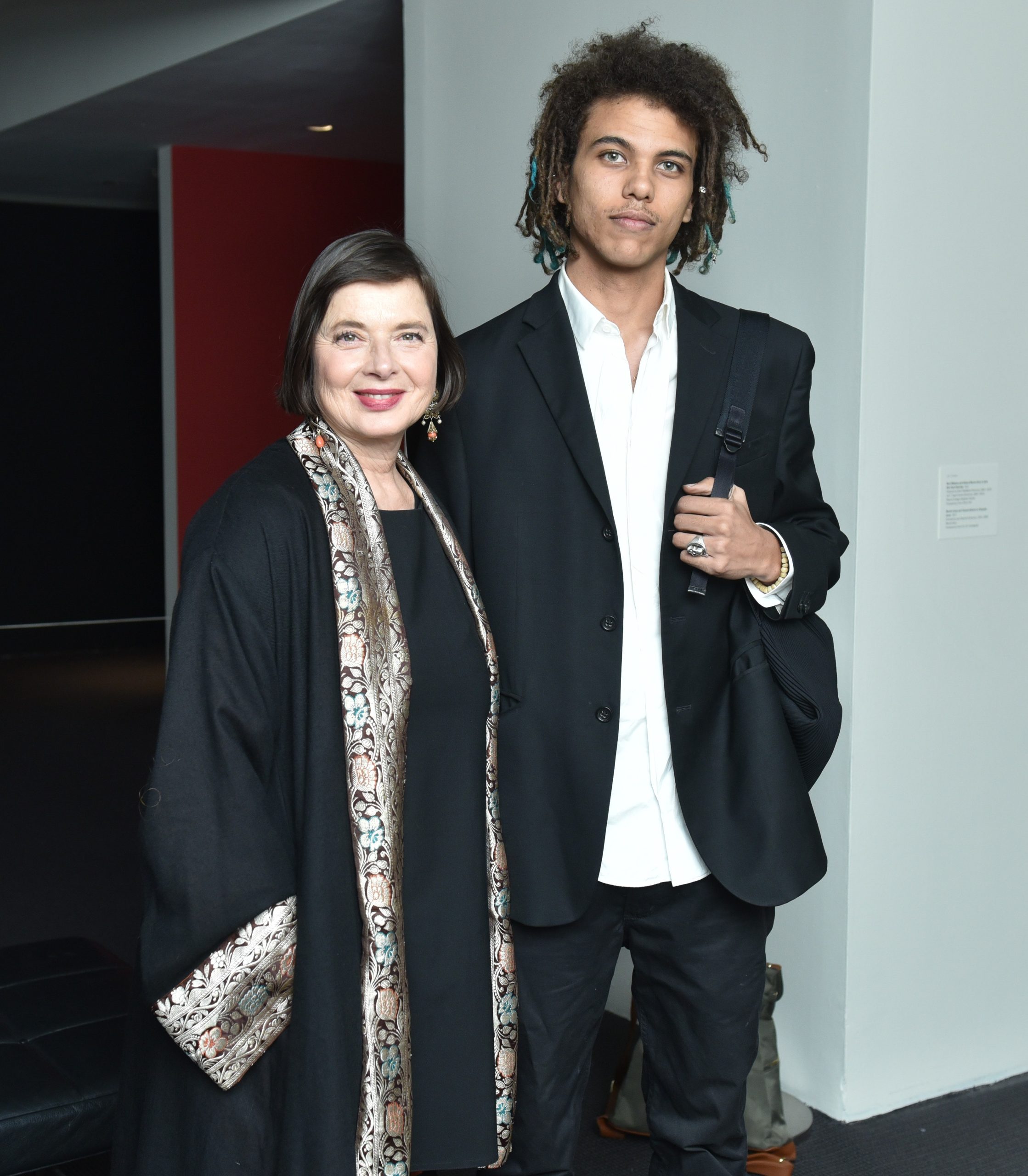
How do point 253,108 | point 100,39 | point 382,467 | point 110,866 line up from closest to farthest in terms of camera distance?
1. point 382,467
2. point 110,866
3. point 100,39
4. point 253,108

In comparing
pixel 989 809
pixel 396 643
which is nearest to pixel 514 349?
pixel 396 643

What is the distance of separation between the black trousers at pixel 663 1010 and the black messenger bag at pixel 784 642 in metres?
0.30

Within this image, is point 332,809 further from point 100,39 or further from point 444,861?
point 100,39

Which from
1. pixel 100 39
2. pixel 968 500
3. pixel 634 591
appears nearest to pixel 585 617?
pixel 634 591

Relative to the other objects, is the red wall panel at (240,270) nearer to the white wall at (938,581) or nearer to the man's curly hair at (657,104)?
→ the white wall at (938,581)

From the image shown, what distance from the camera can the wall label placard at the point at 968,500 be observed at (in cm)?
298

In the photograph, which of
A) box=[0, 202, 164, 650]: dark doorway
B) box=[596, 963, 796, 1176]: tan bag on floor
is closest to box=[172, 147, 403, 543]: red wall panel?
box=[0, 202, 164, 650]: dark doorway

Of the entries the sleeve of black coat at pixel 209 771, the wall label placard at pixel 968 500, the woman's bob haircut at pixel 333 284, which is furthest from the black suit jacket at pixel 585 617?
the wall label placard at pixel 968 500

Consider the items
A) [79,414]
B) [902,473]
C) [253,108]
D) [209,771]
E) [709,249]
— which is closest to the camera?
[209,771]

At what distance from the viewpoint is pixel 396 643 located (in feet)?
5.68

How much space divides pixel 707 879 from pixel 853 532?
104 centimetres

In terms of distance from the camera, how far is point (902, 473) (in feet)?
9.47

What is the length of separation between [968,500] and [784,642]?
1132mm

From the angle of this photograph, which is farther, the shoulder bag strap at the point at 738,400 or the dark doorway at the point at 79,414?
the dark doorway at the point at 79,414
